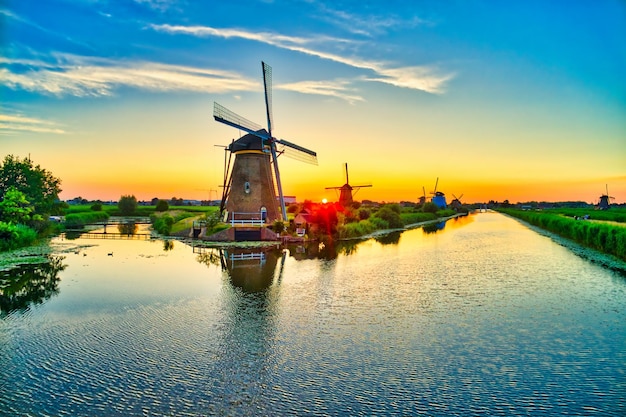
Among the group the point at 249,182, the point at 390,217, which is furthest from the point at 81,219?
the point at 390,217

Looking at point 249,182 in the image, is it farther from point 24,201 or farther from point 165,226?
point 24,201

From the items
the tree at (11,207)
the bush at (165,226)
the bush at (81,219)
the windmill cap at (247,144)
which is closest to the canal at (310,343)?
the tree at (11,207)

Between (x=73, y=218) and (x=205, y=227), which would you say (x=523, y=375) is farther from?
(x=73, y=218)

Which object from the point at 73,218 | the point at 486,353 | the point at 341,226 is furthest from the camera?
the point at 73,218

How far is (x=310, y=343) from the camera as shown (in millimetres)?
9773

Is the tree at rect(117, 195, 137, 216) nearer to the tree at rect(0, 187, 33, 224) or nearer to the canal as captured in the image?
the tree at rect(0, 187, 33, 224)

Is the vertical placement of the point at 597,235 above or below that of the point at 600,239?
above

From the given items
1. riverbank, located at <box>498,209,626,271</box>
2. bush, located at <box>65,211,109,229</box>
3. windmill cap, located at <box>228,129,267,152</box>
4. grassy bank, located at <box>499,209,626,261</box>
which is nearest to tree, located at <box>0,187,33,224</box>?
windmill cap, located at <box>228,129,267,152</box>

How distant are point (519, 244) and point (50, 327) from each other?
3243 cm

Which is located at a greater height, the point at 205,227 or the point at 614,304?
the point at 205,227

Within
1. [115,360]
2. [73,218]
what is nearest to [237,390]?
[115,360]

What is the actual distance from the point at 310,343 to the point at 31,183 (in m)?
32.9

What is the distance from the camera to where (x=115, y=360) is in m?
8.66

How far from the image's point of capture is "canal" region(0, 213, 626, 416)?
708 centimetres
